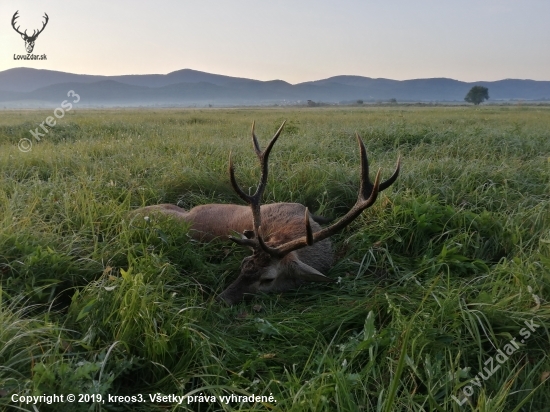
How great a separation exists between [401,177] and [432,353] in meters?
3.22

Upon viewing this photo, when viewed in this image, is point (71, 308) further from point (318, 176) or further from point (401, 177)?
point (401, 177)

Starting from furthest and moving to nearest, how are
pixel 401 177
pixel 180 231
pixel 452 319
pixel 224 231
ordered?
1. pixel 401 177
2. pixel 224 231
3. pixel 180 231
4. pixel 452 319

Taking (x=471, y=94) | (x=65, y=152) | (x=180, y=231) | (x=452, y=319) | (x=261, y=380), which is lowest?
(x=261, y=380)

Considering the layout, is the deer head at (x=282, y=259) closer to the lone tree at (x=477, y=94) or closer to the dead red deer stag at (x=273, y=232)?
the dead red deer stag at (x=273, y=232)

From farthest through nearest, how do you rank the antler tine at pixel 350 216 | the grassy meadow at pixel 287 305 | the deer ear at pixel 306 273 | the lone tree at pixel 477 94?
the lone tree at pixel 477 94
the deer ear at pixel 306 273
the antler tine at pixel 350 216
the grassy meadow at pixel 287 305

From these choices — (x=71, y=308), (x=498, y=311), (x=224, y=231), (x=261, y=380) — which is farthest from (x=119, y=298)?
(x=498, y=311)

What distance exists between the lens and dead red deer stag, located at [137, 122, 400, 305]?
3193mm

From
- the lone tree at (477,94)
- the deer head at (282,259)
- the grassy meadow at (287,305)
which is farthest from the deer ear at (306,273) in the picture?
the lone tree at (477,94)

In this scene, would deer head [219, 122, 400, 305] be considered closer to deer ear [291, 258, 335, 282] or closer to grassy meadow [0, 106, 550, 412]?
deer ear [291, 258, 335, 282]

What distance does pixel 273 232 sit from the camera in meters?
3.82

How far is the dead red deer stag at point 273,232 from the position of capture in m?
3.19

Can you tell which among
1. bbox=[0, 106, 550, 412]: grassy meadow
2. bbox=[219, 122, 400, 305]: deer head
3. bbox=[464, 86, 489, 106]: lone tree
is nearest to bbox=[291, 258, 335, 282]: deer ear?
bbox=[219, 122, 400, 305]: deer head

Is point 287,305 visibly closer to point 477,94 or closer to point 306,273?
point 306,273

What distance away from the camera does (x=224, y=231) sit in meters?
4.04
